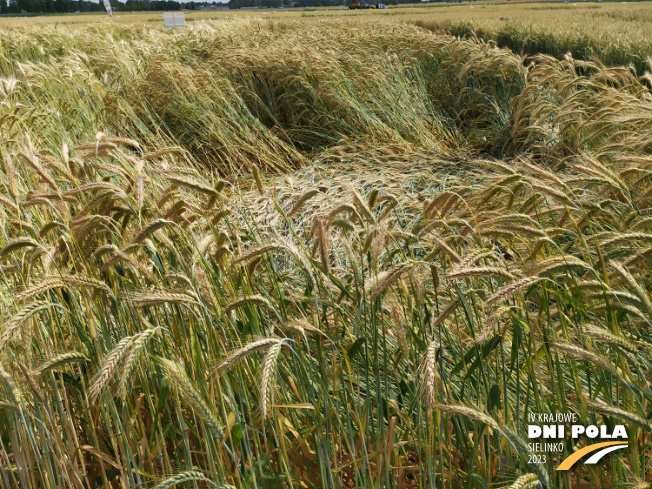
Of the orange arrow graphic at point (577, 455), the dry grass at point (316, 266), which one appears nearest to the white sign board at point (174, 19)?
the dry grass at point (316, 266)

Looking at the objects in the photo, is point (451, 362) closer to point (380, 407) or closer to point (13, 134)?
point (380, 407)

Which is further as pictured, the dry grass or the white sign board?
the white sign board

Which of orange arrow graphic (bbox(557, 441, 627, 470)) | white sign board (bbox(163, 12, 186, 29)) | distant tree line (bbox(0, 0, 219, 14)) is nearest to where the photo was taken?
A: orange arrow graphic (bbox(557, 441, 627, 470))

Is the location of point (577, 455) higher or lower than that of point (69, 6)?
lower

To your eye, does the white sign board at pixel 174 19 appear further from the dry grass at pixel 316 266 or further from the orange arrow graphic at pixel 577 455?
the orange arrow graphic at pixel 577 455

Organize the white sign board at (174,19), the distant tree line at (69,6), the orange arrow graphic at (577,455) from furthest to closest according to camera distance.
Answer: the distant tree line at (69,6) < the white sign board at (174,19) < the orange arrow graphic at (577,455)

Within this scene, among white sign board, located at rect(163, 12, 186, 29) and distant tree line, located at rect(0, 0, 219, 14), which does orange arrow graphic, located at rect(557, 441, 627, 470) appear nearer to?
white sign board, located at rect(163, 12, 186, 29)

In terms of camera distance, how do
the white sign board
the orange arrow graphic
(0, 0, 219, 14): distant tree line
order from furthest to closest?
1. (0, 0, 219, 14): distant tree line
2. the white sign board
3. the orange arrow graphic

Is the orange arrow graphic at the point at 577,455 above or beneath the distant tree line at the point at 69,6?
beneath

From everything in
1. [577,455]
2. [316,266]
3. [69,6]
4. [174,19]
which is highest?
[69,6]

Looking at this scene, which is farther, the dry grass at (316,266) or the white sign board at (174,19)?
the white sign board at (174,19)

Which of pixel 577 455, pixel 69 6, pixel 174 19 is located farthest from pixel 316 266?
pixel 69 6

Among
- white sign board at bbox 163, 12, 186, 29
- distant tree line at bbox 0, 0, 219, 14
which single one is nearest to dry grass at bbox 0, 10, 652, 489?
white sign board at bbox 163, 12, 186, 29

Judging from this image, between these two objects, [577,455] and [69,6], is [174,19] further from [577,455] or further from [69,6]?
[69,6]
